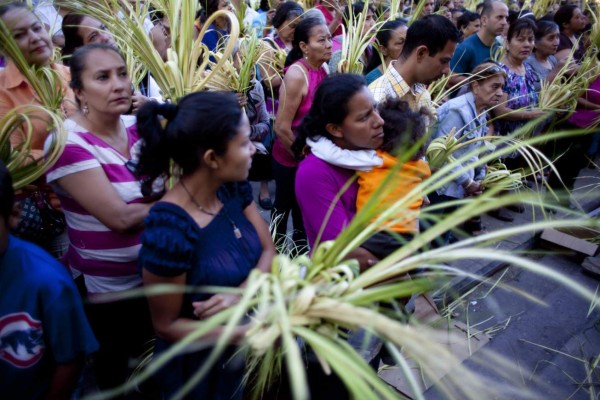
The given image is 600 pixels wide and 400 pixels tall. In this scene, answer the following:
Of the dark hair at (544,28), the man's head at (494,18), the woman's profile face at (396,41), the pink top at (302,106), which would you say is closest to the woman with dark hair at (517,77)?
the man's head at (494,18)

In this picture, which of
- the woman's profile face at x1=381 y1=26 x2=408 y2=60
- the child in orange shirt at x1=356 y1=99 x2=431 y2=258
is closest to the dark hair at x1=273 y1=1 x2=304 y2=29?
the woman's profile face at x1=381 y1=26 x2=408 y2=60

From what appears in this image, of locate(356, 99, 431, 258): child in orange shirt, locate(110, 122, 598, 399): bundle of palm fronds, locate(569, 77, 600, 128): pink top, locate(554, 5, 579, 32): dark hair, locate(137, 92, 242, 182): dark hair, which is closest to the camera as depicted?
locate(110, 122, 598, 399): bundle of palm fronds

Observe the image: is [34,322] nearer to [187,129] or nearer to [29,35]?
[187,129]

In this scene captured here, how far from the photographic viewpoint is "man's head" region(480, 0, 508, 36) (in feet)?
13.4

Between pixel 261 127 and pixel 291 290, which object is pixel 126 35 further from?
pixel 291 290

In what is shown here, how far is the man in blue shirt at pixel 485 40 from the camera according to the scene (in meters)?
4.11

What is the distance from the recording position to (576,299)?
337cm

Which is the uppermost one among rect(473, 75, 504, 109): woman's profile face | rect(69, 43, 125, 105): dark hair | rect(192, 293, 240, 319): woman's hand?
rect(69, 43, 125, 105): dark hair

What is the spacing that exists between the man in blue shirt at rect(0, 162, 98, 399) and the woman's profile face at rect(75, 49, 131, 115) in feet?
1.75

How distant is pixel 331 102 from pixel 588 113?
11.8 feet

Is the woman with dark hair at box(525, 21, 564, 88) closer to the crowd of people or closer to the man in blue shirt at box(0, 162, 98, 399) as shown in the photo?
the crowd of people

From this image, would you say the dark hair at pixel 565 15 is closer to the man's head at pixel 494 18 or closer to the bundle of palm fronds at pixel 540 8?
the bundle of palm fronds at pixel 540 8

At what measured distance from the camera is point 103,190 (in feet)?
5.09

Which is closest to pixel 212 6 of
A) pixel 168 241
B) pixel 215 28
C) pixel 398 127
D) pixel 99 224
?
pixel 215 28
